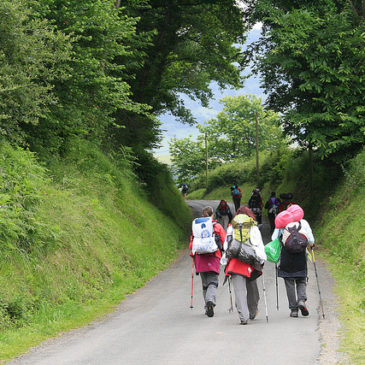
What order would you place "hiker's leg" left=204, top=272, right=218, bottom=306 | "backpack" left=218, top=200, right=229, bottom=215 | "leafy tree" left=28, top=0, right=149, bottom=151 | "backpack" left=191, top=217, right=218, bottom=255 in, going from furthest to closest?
"backpack" left=218, top=200, right=229, bottom=215 → "leafy tree" left=28, top=0, right=149, bottom=151 → "backpack" left=191, top=217, right=218, bottom=255 → "hiker's leg" left=204, top=272, right=218, bottom=306

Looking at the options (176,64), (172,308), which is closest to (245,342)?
(172,308)

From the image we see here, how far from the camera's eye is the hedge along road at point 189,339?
267 inches

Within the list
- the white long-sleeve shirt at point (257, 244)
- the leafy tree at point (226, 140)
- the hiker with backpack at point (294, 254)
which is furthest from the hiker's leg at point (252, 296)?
the leafy tree at point (226, 140)

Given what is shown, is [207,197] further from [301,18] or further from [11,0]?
[11,0]

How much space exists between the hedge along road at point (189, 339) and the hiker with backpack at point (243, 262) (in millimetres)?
476

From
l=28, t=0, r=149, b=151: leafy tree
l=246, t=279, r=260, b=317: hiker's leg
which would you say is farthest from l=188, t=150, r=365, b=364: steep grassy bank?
l=28, t=0, r=149, b=151: leafy tree

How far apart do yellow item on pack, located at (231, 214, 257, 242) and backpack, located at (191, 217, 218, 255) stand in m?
0.82

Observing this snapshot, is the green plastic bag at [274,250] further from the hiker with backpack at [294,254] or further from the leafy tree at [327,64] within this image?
the leafy tree at [327,64]

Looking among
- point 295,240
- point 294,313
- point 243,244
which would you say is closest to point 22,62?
point 243,244

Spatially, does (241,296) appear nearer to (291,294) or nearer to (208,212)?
(291,294)

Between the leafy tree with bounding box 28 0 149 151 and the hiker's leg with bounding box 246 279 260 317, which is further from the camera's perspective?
the leafy tree with bounding box 28 0 149 151

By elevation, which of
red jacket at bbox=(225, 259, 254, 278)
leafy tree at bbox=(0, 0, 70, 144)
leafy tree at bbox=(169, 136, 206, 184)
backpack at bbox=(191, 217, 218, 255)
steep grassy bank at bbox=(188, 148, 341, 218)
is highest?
leafy tree at bbox=(169, 136, 206, 184)

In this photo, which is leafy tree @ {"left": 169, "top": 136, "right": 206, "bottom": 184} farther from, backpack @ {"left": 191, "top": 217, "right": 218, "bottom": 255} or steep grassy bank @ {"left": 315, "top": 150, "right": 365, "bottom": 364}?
backpack @ {"left": 191, "top": 217, "right": 218, "bottom": 255}

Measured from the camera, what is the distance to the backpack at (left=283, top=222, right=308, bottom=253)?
9.70m
